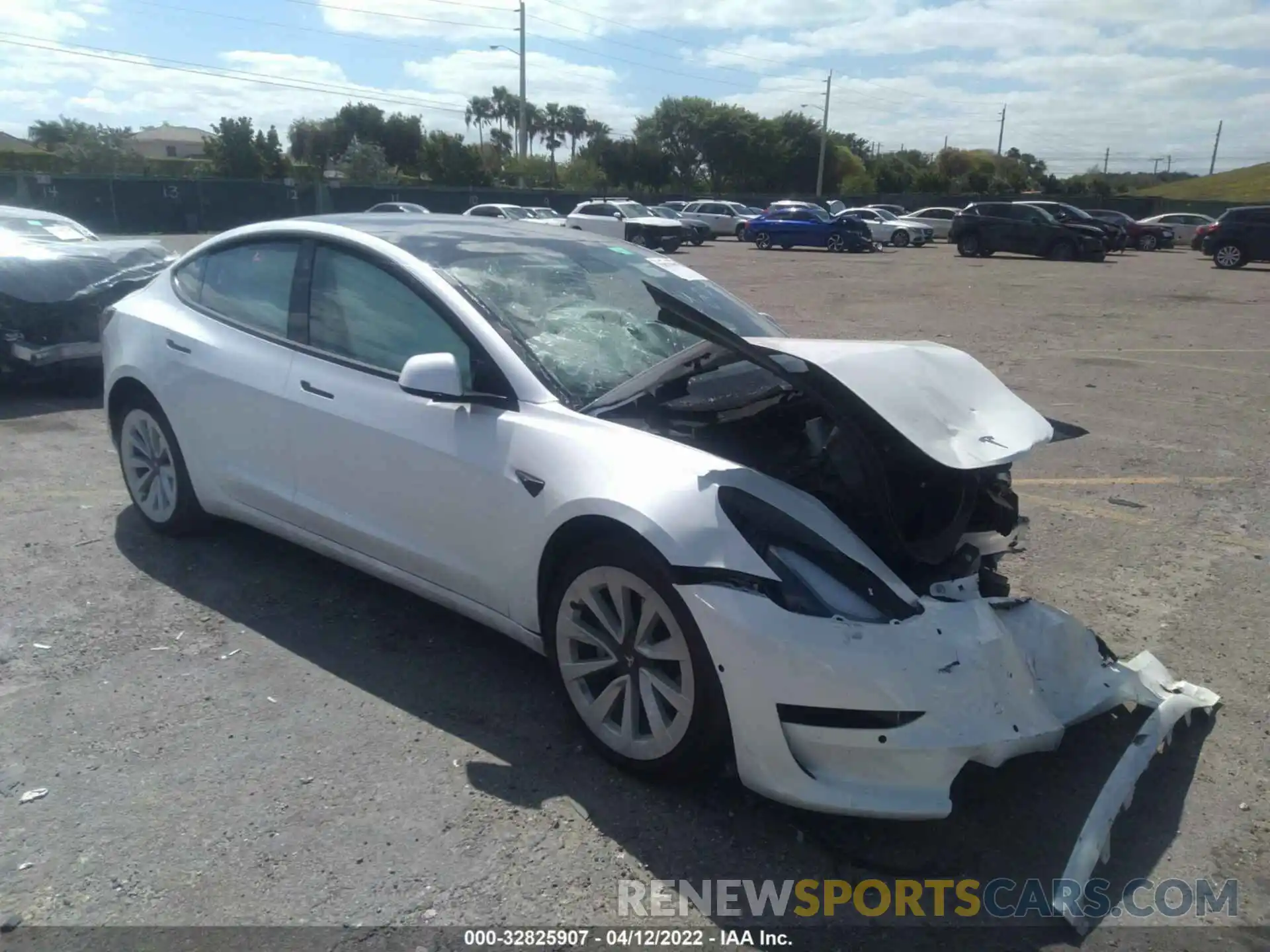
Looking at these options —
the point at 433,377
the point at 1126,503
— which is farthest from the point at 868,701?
the point at 1126,503

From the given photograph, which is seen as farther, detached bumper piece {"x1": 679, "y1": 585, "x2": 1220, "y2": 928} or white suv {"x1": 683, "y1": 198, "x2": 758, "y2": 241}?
white suv {"x1": 683, "y1": 198, "x2": 758, "y2": 241}

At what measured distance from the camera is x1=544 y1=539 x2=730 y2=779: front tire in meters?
2.91

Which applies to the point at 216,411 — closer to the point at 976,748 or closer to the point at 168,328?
the point at 168,328

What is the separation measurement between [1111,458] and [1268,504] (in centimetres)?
110

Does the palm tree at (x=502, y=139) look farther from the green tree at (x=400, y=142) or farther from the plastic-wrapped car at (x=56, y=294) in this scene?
the plastic-wrapped car at (x=56, y=294)

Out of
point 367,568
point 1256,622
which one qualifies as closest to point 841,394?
point 367,568

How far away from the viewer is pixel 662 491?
3.01 meters

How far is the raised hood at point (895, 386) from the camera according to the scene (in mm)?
3051

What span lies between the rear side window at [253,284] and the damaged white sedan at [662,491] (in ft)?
0.06

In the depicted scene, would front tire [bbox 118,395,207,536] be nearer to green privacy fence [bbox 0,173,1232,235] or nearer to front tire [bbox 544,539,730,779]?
front tire [bbox 544,539,730,779]

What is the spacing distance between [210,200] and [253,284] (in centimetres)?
4375

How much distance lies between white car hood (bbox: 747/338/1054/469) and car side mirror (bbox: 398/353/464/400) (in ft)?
3.30

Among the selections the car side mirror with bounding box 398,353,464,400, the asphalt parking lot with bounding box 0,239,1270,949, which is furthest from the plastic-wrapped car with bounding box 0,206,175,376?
the car side mirror with bounding box 398,353,464,400

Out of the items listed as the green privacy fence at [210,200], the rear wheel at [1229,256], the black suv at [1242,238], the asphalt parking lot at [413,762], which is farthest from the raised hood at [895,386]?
the green privacy fence at [210,200]
